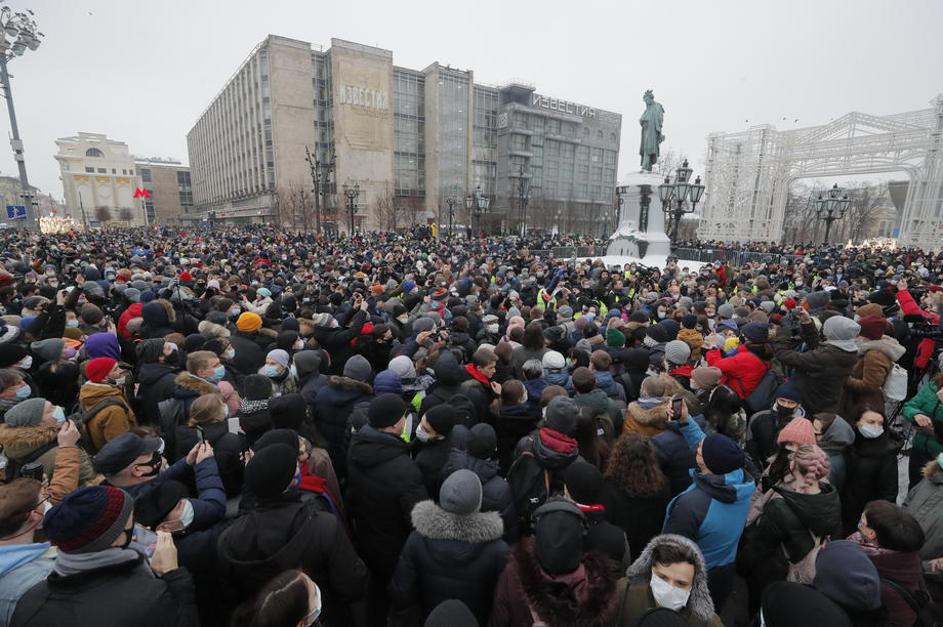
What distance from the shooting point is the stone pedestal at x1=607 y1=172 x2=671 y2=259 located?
83.1 ft

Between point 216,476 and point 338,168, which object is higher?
point 338,168

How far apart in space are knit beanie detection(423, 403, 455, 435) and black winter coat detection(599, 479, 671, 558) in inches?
47.0

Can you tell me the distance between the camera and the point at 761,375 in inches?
193

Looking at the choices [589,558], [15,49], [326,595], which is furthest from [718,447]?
[15,49]

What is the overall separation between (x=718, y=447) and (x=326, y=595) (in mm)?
2469

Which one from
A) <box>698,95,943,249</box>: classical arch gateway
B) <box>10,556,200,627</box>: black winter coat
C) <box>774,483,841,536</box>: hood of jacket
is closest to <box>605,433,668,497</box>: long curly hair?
<box>774,483,841,536</box>: hood of jacket

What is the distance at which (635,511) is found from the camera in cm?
305

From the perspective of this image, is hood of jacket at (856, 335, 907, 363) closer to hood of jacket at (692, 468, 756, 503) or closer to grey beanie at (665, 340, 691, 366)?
grey beanie at (665, 340, 691, 366)

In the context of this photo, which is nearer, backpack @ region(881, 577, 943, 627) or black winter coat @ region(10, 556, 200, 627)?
black winter coat @ region(10, 556, 200, 627)

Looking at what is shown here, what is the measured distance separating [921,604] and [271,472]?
10.6ft

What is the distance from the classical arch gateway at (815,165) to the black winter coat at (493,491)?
47.4 m

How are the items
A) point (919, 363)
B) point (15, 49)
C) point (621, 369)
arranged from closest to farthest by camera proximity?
point (621, 369) < point (919, 363) < point (15, 49)

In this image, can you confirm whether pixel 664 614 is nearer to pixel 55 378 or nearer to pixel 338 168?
pixel 55 378

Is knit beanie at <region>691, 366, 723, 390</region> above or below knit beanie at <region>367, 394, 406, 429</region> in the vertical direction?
below
